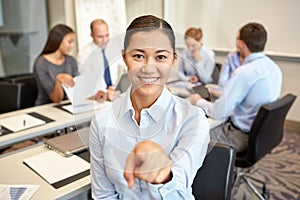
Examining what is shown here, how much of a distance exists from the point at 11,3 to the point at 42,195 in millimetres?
3502

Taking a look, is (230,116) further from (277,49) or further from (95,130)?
(277,49)

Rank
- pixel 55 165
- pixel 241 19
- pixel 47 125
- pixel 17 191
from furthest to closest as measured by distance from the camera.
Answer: pixel 241 19, pixel 47 125, pixel 55 165, pixel 17 191

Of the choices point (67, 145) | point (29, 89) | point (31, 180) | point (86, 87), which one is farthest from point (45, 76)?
point (31, 180)

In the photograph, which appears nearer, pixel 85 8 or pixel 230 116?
pixel 230 116

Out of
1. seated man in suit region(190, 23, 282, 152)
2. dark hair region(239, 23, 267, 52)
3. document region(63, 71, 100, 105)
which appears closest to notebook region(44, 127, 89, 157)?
document region(63, 71, 100, 105)

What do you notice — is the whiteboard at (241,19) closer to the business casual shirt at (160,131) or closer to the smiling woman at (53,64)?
the smiling woman at (53,64)

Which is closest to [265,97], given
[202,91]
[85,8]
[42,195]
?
[202,91]

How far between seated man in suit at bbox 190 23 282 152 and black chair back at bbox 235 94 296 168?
4.2 inches

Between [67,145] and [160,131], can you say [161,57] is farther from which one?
[67,145]

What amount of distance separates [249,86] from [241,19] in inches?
83.3

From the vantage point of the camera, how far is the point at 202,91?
98 centimetres

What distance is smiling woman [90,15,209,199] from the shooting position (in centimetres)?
68

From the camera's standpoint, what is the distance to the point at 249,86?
2.06 m

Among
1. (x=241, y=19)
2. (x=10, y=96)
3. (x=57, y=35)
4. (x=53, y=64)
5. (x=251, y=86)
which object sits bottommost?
(x=10, y=96)
